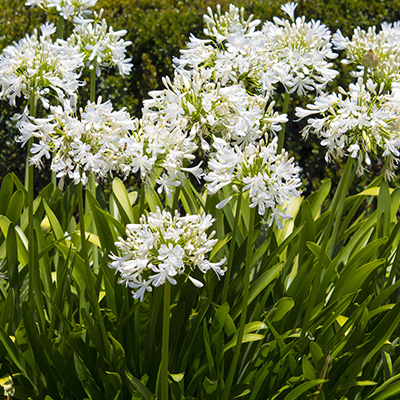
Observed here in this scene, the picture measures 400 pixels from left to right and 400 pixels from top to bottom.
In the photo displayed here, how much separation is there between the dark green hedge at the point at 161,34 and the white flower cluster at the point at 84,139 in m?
3.66

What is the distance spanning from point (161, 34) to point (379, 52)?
3417 mm

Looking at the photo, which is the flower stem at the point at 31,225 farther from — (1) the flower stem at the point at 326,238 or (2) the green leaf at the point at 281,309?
(1) the flower stem at the point at 326,238

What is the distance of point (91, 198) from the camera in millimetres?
2881

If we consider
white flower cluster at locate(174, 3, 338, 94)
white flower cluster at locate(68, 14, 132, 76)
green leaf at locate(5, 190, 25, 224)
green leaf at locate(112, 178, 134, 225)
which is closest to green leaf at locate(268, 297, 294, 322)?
white flower cluster at locate(174, 3, 338, 94)

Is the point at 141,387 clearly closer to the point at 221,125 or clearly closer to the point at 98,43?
the point at 221,125

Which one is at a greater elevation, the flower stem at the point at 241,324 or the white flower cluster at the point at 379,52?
the white flower cluster at the point at 379,52

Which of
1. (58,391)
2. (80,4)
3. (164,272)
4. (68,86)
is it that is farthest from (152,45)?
(164,272)

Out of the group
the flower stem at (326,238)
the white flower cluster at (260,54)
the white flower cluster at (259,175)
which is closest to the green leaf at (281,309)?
the flower stem at (326,238)

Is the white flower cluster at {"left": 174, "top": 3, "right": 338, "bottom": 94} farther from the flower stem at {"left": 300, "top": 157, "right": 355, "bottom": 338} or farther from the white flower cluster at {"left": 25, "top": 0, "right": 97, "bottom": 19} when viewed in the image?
the white flower cluster at {"left": 25, "top": 0, "right": 97, "bottom": 19}

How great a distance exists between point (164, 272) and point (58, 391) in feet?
3.70

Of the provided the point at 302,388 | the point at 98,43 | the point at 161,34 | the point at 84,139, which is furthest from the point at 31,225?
the point at 161,34

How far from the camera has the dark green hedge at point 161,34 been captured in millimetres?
5621

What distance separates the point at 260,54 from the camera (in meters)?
2.36

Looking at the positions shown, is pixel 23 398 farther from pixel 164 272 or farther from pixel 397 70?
pixel 397 70
